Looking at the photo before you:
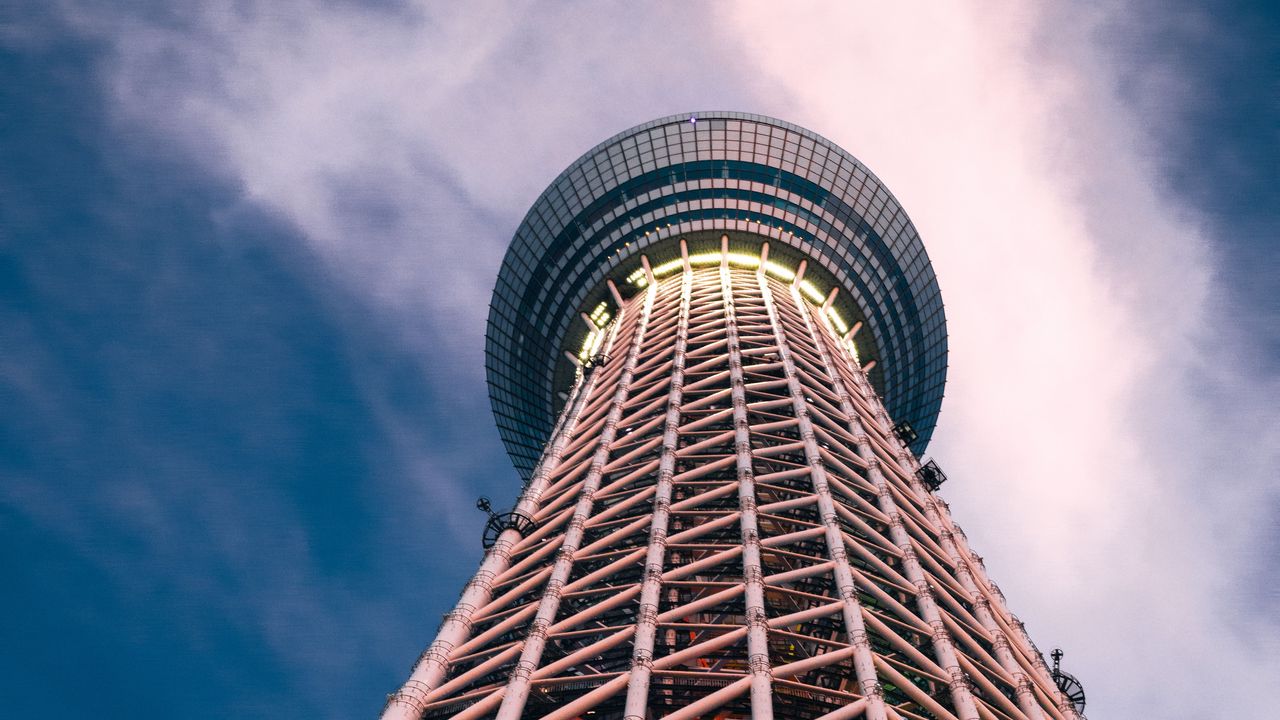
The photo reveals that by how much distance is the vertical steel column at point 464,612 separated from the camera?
31875 millimetres

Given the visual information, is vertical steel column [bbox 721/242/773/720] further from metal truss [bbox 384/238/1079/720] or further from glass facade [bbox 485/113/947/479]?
glass facade [bbox 485/113/947/479]

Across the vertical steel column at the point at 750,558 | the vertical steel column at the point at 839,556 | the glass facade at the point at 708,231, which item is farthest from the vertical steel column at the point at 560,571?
the glass facade at the point at 708,231

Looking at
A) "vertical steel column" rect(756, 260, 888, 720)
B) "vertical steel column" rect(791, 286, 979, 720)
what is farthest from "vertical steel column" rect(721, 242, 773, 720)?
"vertical steel column" rect(791, 286, 979, 720)

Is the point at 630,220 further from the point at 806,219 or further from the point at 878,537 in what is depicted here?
the point at 878,537

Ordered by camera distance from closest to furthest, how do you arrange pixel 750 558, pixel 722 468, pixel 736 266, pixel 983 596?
1. pixel 750 558
2. pixel 983 596
3. pixel 722 468
4. pixel 736 266

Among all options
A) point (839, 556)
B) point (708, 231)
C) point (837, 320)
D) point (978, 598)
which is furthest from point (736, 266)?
point (839, 556)

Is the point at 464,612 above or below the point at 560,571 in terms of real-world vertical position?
below

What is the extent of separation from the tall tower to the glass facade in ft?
0.70

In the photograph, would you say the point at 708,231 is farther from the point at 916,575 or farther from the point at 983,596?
the point at 916,575

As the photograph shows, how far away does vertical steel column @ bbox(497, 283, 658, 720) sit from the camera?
97.4ft

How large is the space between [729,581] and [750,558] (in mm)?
1190

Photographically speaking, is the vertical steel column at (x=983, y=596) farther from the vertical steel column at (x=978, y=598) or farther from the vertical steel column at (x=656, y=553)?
the vertical steel column at (x=656, y=553)

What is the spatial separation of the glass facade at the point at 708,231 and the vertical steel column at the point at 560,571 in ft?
85.5

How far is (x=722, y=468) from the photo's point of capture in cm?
4425
